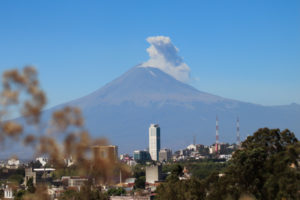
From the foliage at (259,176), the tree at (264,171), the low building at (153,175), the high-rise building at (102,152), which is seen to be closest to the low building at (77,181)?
the high-rise building at (102,152)

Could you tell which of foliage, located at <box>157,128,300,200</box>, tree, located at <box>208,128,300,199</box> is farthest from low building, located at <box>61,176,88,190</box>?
tree, located at <box>208,128,300,199</box>

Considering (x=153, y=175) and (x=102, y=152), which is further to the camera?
(x=153, y=175)

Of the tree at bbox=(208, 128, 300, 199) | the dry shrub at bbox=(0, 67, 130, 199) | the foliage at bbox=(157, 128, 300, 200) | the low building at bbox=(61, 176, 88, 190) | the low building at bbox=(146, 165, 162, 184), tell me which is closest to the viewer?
the dry shrub at bbox=(0, 67, 130, 199)

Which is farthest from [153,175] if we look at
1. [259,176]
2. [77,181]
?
[259,176]

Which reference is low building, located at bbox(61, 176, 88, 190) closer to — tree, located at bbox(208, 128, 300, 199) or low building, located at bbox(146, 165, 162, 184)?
tree, located at bbox(208, 128, 300, 199)

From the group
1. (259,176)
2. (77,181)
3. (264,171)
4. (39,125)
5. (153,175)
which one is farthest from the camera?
(153,175)

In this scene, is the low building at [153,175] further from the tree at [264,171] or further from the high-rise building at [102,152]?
the high-rise building at [102,152]

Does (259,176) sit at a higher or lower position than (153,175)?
lower

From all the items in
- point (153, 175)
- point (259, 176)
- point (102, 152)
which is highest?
point (102, 152)

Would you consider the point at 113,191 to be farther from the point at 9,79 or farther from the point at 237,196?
the point at 9,79

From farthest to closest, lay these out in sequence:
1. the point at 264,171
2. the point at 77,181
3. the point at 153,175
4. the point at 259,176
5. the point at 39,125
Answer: the point at 153,175
the point at 77,181
the point at 259,176
the point at 264,171
the point at 39,125

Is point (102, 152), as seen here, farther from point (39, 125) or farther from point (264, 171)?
point (264, 171)
